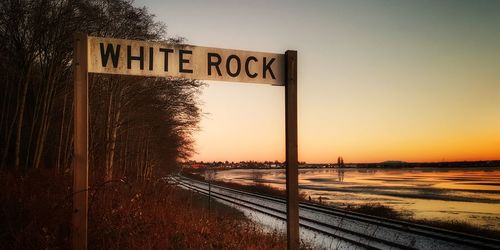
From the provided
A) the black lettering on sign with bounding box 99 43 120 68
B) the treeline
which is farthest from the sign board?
the treeline

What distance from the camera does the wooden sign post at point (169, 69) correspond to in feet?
11.9

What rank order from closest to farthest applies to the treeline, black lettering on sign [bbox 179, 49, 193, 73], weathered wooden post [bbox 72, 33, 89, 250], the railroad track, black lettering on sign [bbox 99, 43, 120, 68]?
weathered wooden post [bbox 72, 33, 89, 250] → black lettering on sign [bbox 99, 43, 120, 68] → black lettering on sign [bbox 179, 49, 193, 73] → the railroad track → the treeline

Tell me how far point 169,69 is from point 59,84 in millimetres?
14498

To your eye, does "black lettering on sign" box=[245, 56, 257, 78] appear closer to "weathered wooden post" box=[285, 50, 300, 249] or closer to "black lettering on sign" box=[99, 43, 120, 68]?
"weathered wooden post" box=[285, 50, 300, 249]

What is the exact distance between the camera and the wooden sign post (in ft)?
11.9

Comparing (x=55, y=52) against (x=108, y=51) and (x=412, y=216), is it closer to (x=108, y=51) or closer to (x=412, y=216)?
(x=108, y=51)

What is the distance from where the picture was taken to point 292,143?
4105mm

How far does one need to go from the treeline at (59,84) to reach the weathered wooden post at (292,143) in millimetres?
10869

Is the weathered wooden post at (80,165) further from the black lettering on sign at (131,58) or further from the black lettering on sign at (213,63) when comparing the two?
the black lettering on sign at (213,63)

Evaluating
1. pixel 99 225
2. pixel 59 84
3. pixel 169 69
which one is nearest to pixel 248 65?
pixel 169 69

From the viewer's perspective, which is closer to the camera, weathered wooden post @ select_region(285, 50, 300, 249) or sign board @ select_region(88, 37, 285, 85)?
sign board @ select_region(88, 37, 285, 85)

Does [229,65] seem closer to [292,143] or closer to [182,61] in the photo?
[182,61]

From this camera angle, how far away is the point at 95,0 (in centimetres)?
1723

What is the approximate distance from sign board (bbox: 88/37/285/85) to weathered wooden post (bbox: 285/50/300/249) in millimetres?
102
